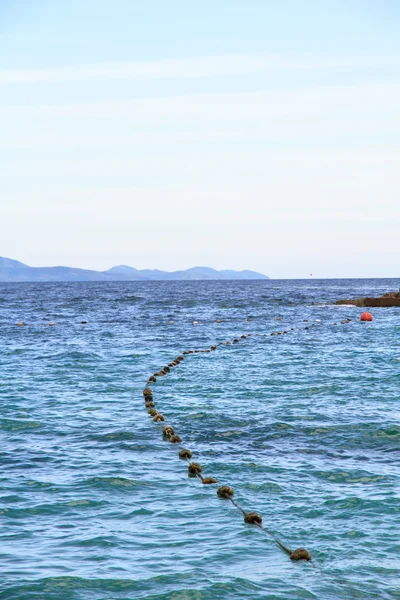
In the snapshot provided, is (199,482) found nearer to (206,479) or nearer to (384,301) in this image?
(206,479)

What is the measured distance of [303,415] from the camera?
68.6 feet

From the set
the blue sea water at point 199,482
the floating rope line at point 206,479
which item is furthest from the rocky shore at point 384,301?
the floating rope line at point 206,479

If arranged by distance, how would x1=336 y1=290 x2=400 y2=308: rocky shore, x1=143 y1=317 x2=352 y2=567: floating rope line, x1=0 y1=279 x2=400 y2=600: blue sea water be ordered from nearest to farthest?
x1=0 y1=279 x2=400 y2=600: blue sea water, x1=143 y1=317 x2=352 y2=567: floating rope line, x1=336 y1=290 x2=400 y2=308: rocky shore

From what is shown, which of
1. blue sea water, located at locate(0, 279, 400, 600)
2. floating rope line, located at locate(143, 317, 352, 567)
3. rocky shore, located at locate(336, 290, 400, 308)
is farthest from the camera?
rocky shore, located at locate(336, 290, 400, 308)

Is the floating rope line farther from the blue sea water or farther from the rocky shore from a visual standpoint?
the rocky shore

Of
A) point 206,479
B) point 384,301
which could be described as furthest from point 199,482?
point 384,301

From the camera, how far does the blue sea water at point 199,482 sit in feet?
34.1

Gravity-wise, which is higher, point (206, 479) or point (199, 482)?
point (206, 479)

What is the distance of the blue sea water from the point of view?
10383 millimetres

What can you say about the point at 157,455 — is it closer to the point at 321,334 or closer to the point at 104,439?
the point at 104,439

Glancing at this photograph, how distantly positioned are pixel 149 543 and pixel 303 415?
10.1m

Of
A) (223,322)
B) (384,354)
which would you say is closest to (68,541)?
(384,354)

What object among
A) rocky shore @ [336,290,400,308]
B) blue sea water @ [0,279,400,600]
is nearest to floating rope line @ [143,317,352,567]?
blue sea water @ [0,279,400,600]

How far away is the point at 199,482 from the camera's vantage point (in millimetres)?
14844
